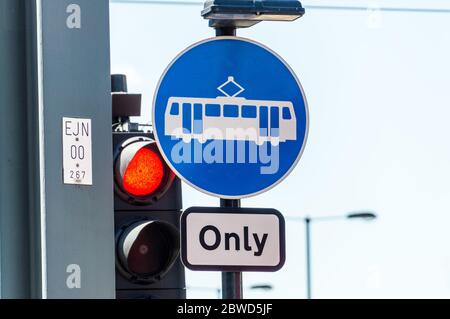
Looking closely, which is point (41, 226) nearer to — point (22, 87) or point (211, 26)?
point (22, 87)

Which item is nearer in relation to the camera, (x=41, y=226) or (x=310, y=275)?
(x=41, y=226)

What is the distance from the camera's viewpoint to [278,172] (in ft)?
27.7

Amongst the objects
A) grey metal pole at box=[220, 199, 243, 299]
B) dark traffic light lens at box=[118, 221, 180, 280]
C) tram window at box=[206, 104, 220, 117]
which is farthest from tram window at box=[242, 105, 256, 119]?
dark traffic light lens at box=[118, 221, 180, 280]

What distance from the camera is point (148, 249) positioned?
852 cm

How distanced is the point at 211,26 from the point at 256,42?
0.23m

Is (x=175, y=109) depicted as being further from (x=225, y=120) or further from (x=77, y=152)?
(x=77, y=152)

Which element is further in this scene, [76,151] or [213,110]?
[76,151]

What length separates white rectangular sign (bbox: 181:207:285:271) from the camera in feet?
27.1

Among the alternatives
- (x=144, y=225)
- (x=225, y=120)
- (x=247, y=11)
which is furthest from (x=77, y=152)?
(x=247, y=11)

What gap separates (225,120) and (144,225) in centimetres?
68
